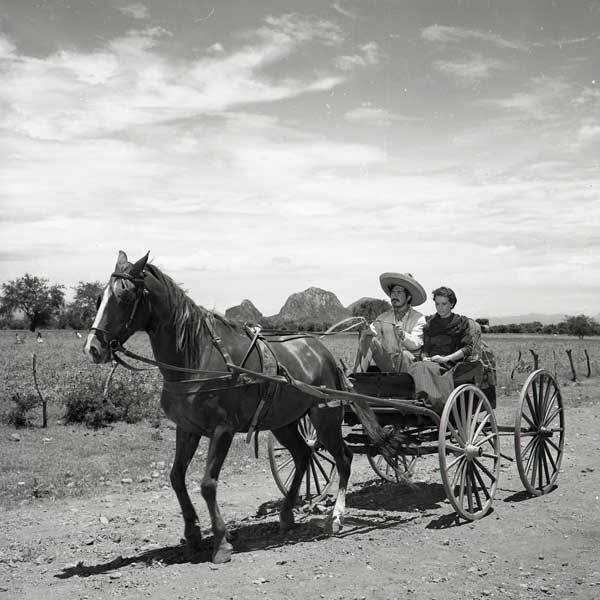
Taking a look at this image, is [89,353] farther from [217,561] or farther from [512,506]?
[512,506]

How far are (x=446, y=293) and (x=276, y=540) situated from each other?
11.2ft

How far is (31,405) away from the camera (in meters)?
14.6

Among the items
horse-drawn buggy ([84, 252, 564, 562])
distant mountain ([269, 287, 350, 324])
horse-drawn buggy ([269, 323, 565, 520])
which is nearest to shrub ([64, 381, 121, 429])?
horse-drawn buggy ([269, 323, 565, 520])

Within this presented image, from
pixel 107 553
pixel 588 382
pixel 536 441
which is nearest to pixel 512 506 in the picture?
pixel 536 441

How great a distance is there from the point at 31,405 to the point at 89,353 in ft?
34.2

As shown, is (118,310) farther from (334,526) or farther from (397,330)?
(397,330)

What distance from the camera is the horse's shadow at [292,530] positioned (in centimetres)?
592

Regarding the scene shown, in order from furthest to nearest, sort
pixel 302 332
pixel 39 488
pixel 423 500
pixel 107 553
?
pixel 39 488, pixel 423 500, pixel 302 332, pixel 107 553

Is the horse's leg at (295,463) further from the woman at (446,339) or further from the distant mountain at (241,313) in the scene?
the woman at (446,339)

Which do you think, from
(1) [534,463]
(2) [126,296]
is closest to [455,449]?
(1) [534,463]

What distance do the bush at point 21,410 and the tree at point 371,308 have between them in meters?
8.38

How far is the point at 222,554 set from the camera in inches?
228

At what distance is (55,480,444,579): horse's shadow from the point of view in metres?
5.92

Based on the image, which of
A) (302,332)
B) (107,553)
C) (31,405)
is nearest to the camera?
(107,553)
